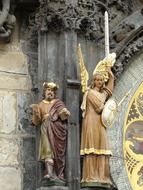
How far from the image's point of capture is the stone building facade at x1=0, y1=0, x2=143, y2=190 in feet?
18.5

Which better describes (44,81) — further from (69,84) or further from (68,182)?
(68,182)

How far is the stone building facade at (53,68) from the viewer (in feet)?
18.5

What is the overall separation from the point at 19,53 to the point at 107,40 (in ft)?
2.86

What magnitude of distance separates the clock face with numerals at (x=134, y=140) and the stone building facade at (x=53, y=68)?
0.01 m

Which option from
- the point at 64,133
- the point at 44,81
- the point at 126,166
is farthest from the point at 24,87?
the point at 126,166

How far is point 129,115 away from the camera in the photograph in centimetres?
618

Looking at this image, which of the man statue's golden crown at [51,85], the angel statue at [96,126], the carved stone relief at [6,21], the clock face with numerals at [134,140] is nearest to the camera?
the angel statue at [96,126]

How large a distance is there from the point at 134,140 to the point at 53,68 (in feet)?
3.34

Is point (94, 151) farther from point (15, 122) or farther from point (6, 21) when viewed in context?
point (6, 21)

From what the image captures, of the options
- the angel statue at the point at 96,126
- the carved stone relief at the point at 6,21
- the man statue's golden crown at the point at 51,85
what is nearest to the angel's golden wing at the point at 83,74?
the angel statue at the point at 96,126

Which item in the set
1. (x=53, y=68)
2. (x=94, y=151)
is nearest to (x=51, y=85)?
(x=53, y=68)

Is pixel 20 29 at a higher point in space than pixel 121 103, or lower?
higher

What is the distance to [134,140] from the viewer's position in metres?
6.15

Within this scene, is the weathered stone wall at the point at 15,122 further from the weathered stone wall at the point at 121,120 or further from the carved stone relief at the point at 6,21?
the weathered stone wall at the point at 121,120
